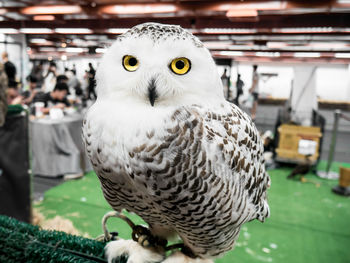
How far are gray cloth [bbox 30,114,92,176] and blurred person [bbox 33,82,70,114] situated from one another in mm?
353

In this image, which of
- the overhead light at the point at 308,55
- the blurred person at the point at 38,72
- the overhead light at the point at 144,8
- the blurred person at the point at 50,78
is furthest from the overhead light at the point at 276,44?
the blurred person at the point at 38,72

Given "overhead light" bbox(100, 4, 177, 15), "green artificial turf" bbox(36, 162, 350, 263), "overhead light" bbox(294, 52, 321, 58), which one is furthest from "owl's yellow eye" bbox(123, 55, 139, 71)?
"overhead light" bbox(100, 4, 177, 15)

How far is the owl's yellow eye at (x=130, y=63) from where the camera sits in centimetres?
45

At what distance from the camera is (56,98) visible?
11.8ft

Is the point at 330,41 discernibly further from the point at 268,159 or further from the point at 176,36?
the point at 268,159

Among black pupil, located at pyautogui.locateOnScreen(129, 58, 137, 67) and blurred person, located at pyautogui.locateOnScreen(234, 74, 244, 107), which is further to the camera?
blurred person, located at pyautogui.locateOnScreen(234, 74, 244, 107)

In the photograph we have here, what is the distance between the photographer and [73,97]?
4473 millimetres

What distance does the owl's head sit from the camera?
16.7 inches

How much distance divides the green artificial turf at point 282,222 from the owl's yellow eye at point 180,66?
3.62 ft

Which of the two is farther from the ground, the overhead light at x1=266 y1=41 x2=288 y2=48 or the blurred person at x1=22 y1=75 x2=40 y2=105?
the overhead light at x1=266 y1=41 x2=288 y2=48

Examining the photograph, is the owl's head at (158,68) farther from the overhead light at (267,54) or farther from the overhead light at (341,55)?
the overhead light at (267,54)

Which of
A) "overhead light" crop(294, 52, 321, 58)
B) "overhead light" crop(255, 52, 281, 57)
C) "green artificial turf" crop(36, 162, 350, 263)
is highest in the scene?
"overhead light" crop(255, 52, 281, 57)

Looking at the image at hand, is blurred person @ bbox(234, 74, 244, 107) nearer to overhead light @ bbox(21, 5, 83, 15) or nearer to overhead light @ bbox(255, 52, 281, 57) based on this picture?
overhead light @ bbox(255, 52, 281, 57)

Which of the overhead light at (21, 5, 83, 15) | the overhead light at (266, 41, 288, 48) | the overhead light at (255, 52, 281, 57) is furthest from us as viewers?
the overhead light at (21, 5, 83, 15)
